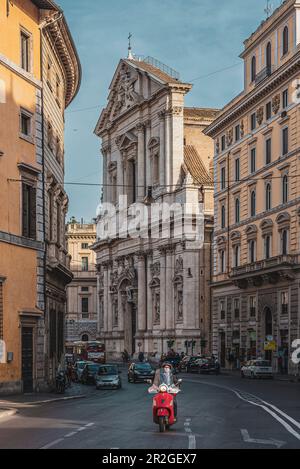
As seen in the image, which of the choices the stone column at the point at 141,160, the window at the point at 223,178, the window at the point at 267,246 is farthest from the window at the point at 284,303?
the stone column at the point at 141,160

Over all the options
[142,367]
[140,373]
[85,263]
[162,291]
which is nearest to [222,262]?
[142,367]

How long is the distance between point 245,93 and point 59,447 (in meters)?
55.0

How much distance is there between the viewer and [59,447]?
17688 millimetres

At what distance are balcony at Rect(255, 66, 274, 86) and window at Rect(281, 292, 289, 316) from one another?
592 inches

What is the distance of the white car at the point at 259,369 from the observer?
59.8m

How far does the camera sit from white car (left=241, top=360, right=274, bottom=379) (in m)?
59.8

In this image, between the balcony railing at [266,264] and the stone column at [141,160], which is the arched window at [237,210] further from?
the stone column at [141,160]

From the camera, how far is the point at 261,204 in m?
66.5

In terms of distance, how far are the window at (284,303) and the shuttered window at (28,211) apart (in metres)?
27.0

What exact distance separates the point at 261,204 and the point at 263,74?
9.15 meters

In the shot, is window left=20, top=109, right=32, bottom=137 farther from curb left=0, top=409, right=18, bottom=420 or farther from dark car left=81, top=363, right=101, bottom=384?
dark car left=81, top=363, right=101, bottom=384

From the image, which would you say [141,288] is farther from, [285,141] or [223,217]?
[285,141]
